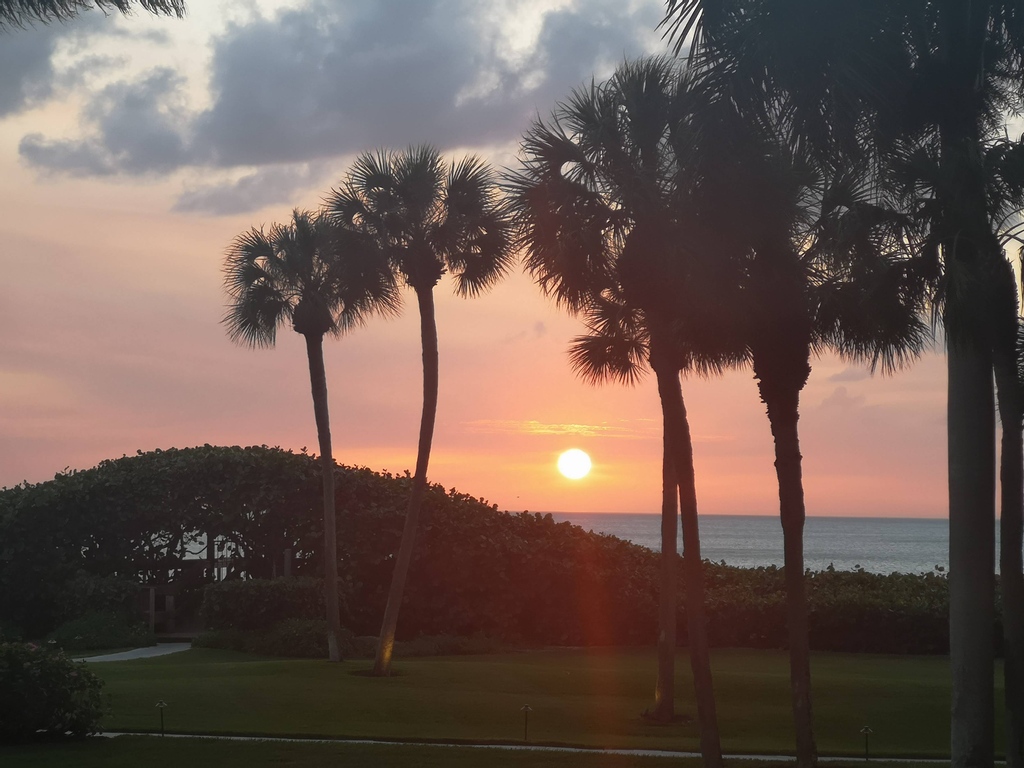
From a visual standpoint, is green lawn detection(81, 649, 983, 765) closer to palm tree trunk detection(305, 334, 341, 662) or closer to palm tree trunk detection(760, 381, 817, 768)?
palm tree trunk detection(305, 334, 341, 662)

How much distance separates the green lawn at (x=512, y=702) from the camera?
1575 centimetres

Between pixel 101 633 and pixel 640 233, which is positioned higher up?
pixel 640 233

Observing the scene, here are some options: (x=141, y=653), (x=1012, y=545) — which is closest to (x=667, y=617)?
(x=1012, y=545)

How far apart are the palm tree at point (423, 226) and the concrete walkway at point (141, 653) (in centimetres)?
716

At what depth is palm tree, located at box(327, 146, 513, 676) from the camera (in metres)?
21.5

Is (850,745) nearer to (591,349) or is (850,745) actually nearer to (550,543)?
(591,349)

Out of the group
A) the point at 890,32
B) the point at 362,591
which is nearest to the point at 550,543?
the point at 362,591

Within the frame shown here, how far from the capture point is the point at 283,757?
525 inches

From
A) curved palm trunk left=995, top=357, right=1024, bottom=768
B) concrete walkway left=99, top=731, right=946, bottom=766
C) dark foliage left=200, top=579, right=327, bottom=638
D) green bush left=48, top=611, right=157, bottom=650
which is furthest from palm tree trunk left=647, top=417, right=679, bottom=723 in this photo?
green bush left=48, top=611, right=157, bottom=650

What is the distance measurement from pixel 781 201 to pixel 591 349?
264 inches

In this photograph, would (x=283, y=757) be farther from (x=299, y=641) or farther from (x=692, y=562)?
(x=299, y=641)

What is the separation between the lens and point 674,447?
14.2m

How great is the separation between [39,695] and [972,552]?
11.7 metres

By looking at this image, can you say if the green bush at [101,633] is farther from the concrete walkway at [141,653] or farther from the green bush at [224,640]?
the green bush at [224,640]
